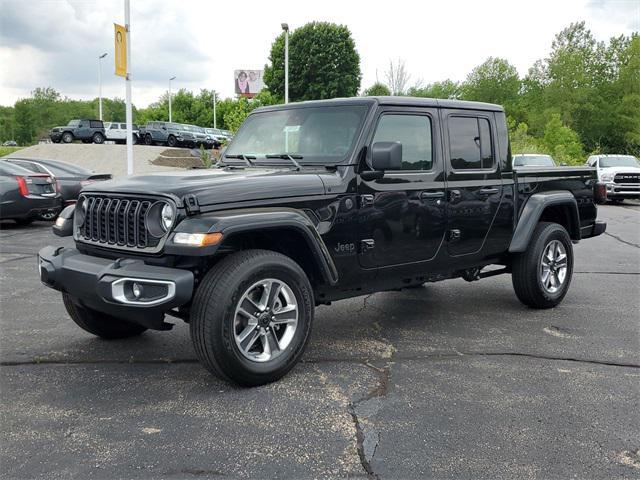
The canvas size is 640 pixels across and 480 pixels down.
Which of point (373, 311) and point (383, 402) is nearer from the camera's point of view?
point (383, 402)

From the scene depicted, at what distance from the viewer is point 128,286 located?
3545 millimetres

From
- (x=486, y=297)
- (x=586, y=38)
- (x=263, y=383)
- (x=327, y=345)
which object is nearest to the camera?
(x=263, y=383)

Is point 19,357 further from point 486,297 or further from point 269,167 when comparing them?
point 486,297

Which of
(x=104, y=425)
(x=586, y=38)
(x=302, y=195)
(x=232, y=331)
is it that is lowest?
(x=104, y=425)

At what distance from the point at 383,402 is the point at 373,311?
7.75 feet

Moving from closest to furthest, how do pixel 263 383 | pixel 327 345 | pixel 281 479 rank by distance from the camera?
pixel 281 479
pixel 263 383
pixel 327 345

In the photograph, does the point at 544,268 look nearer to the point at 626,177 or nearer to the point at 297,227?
the point at 297,227

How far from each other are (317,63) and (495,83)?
34.1 meters

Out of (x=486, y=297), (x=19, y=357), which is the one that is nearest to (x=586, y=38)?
Result: (x=486, y=297)

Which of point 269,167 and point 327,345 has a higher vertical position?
point 269,167

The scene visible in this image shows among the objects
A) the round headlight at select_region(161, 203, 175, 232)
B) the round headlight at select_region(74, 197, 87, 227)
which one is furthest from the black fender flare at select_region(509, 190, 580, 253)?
the round headlight at select_region(74, 197, 87, 227)

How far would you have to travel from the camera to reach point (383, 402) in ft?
12.1

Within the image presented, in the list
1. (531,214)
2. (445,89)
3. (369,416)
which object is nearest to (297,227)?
(369,416)

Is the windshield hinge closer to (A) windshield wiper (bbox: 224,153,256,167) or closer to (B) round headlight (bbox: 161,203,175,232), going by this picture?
(B) round headlight (bbox: 161,203,175,232)
